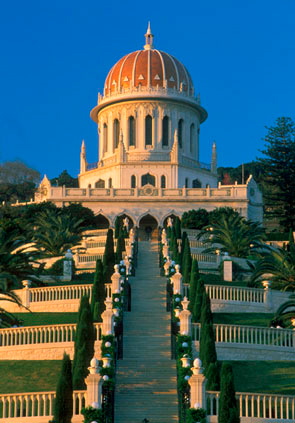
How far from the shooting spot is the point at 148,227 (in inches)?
2576

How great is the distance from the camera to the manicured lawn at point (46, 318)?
30.0m

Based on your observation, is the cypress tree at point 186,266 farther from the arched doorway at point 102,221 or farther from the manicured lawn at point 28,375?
the arched doorway at point 102,221

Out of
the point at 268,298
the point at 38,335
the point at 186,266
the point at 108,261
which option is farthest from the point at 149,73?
the point at 38,335

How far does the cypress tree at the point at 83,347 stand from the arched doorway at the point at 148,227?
40221mm

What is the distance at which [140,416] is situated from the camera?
2116cm

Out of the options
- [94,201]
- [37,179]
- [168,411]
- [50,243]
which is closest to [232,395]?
[168,411]

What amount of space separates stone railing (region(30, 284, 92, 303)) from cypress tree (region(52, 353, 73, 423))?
13.0 meters

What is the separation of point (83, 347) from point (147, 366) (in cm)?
309

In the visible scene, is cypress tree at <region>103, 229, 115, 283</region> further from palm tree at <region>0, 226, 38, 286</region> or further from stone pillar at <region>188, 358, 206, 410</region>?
stone pillar at <region>188, 358, 206, 410</region>

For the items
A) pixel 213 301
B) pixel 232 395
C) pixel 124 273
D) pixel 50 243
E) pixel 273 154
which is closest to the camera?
pixel 232 395

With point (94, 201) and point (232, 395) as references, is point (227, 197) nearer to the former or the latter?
point (94, 201)

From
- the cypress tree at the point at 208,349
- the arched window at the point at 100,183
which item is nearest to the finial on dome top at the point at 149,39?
the arched window at the point at 100,183

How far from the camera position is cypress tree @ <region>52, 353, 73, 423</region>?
748 inches

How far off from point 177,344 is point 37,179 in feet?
261
